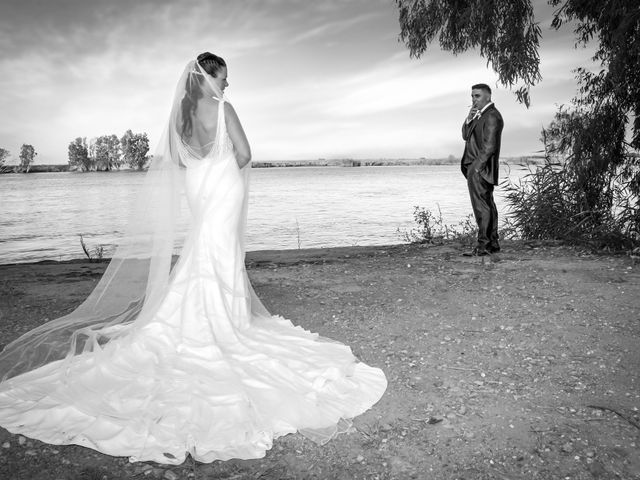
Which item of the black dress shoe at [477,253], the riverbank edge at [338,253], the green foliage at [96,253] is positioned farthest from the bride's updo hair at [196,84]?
the green foliage at [96,253]

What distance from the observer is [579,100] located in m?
9.28

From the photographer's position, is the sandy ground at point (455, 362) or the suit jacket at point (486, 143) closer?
the sandy ground at point (455, 362)

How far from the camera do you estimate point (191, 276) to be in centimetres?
427

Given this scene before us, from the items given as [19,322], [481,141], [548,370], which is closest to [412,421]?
[548,370]

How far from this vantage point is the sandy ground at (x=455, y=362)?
2.88 m

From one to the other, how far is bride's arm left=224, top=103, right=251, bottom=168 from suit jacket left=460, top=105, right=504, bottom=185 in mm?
4870

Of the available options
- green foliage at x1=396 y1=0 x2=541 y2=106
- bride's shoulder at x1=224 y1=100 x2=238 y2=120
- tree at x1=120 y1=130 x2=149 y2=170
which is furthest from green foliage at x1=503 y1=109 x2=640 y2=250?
tree at x1=120 y1=130 x2=149 y2=170

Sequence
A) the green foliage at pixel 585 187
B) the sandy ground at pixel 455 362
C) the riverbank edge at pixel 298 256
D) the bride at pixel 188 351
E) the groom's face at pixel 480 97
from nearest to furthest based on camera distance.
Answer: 1. the sandy ground at pixel 455 362
2. the bride at pixel 188 351
3. the groom's face at pixel 480 97
4. the green foliage at pixel 585 187
5. the riverbank edge at pixel 298 256

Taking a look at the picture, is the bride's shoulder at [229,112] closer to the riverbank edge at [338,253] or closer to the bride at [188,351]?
the bride at [188,351]

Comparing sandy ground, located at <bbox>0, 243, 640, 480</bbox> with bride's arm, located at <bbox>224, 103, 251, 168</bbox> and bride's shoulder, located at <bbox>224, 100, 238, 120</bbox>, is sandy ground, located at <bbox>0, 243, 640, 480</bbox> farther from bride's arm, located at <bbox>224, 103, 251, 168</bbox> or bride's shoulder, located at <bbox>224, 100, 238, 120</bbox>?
bride's shoulder, located at <bbox>224, 100, 238, 120</bbox>

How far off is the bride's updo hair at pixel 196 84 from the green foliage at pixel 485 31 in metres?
6.01

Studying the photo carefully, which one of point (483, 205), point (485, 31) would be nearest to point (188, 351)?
point (483, 205)

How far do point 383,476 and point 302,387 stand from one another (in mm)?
975

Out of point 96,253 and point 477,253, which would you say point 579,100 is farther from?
point 96,253
